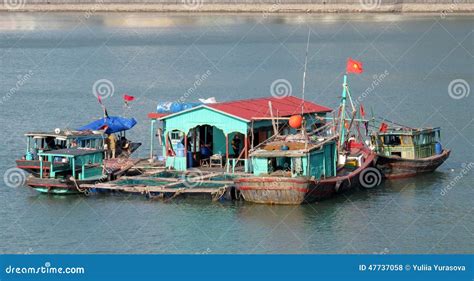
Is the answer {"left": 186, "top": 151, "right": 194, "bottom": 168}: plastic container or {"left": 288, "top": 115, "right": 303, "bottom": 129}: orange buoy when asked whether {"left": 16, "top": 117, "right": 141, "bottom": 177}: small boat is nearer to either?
{"left": 186, "top": 151, "right": 194, "bottom": 168}: plastic container

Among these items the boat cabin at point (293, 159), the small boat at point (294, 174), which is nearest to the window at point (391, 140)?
the small boat at point (294, 174)

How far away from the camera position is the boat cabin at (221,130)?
32.6 meters

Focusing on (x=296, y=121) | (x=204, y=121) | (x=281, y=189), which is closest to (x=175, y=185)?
(x=204, y=121)

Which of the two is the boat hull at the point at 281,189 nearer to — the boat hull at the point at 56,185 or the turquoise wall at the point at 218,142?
the turquoise wall at the point at 218,142

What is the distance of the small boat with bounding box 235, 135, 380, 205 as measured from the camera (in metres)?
29.8

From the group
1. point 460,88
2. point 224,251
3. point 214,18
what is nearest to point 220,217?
point 224,251

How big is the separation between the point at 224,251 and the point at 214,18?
110511mm

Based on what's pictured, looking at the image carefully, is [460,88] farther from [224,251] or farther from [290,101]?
[224,251]

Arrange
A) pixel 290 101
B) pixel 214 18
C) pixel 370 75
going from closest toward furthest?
1. pixel 290 101
2. pixel 370 75
3. pixel 214 18

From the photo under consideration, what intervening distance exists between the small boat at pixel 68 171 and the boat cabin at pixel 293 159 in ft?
14.7

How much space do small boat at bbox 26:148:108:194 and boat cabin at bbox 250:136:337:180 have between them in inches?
177

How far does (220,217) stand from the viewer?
29578mm

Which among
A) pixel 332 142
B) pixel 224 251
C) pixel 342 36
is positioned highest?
pixel 342 36

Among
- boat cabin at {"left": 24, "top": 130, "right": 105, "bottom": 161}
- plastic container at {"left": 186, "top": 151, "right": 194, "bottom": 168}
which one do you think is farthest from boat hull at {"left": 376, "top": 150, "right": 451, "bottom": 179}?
boat cabin at {"left": 24, "top": 130, "right": 105, "bottom": 161}
